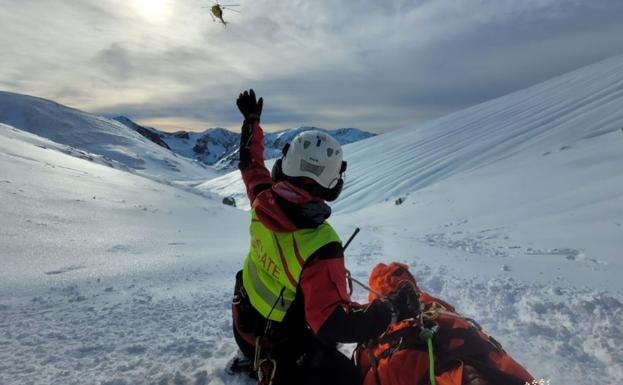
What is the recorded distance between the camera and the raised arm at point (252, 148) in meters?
3.09

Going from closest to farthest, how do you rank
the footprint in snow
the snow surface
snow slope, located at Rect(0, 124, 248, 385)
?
1. snow slope, located at Rect(0, 124, 248, 385)
2. the snow surface
3. the footprint in snow

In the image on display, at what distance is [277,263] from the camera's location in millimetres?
2211

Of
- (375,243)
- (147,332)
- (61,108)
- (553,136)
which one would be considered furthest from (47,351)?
(61,108)

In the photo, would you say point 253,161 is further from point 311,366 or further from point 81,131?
point 81,131

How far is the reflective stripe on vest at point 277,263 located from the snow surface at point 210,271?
778 millimetres

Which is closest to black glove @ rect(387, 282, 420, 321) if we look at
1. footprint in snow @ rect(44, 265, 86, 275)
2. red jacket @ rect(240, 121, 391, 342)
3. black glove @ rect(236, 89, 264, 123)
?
red jacket @ rect(240, 121, 391, 342)

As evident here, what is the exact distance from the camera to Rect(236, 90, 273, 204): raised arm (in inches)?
122

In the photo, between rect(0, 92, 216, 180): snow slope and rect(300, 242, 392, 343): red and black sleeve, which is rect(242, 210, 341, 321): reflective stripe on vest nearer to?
rect(300, 242, 392, 343): red and black sleeve

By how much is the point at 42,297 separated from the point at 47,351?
0.96 m

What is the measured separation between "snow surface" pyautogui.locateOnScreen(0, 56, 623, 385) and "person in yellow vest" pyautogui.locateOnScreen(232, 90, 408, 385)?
1.98ft

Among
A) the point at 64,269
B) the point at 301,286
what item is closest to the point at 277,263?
the point at 301,286

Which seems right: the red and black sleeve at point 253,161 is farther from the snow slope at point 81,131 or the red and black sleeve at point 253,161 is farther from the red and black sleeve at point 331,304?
the snow slope at point 81,131

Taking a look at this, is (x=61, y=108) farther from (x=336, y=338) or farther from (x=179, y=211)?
(x=336, y=338)

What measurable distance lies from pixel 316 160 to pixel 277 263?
2.12ft
